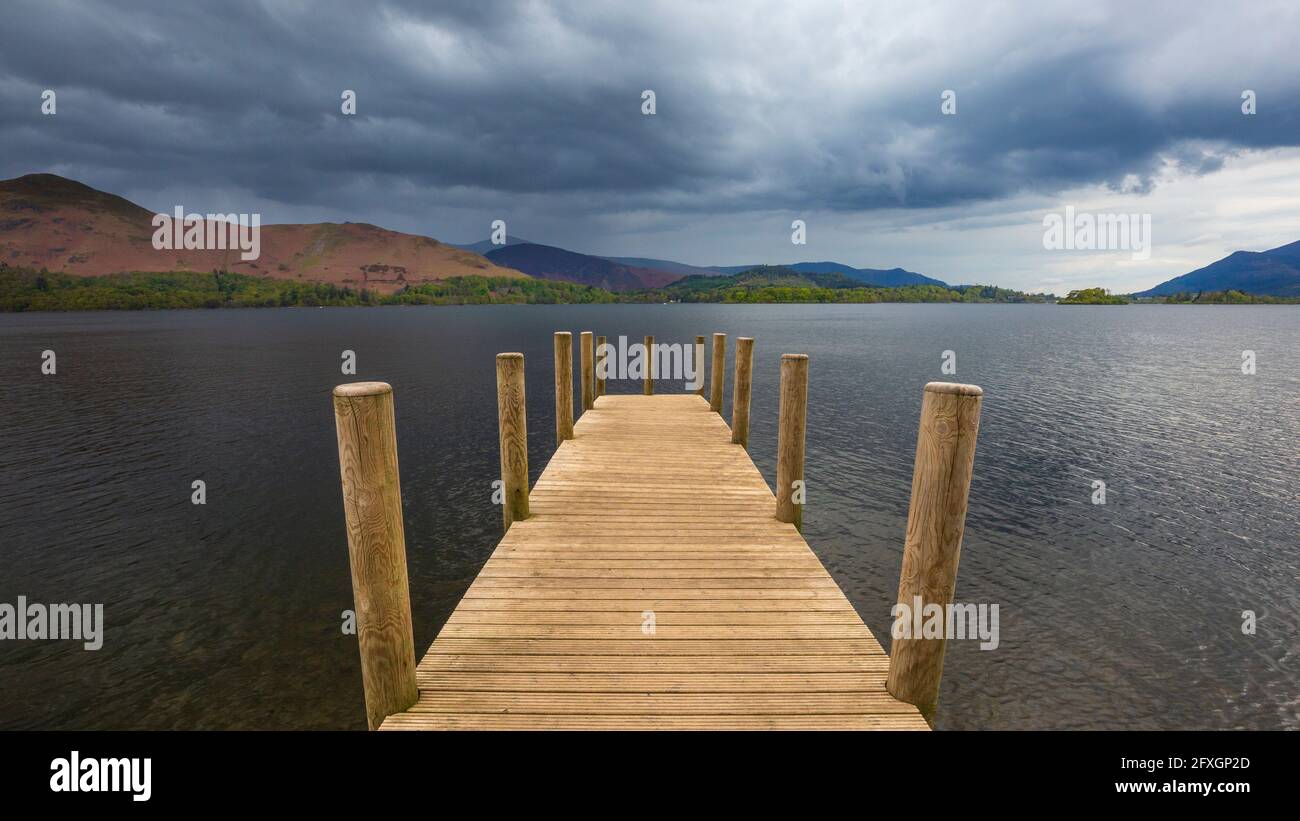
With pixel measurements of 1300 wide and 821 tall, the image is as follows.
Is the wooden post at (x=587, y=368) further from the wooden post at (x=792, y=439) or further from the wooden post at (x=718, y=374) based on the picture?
the wooden post at (x=792, y=439)

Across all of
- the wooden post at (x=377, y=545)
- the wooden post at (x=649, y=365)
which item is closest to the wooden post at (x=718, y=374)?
the wooden post at (x=649, y=365)

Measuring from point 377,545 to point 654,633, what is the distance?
7.99 ft

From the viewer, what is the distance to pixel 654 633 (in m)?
4.78

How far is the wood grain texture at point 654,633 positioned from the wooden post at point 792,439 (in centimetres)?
28

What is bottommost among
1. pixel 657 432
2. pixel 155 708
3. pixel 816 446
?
pixel 155 708

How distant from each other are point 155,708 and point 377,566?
630 cm

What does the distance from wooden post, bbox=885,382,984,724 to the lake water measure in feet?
14.8

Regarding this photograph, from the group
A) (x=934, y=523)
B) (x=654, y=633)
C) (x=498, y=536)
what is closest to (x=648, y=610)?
(x=654, y=633)

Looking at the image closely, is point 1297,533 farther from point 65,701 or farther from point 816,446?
point 65,701

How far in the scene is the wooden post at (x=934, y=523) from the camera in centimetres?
345

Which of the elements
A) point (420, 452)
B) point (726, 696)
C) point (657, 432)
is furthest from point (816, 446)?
point (726, 696)

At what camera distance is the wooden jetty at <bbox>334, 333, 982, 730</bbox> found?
3562mm

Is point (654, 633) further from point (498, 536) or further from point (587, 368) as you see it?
point (587, 368)

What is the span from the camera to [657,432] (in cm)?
1273
